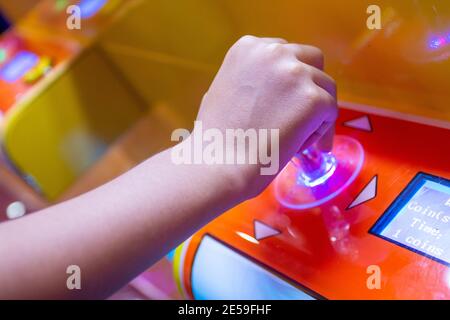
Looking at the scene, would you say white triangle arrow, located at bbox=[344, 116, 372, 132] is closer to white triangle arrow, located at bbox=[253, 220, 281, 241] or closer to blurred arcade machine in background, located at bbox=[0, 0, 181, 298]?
white triangle arrow, located at bbox=[253, 220, 281, 241]

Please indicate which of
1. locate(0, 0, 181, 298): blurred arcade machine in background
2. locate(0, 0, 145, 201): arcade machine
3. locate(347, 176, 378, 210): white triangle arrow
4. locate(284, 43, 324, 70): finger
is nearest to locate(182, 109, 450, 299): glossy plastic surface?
locate(347, 176, 378, 210): white triangle arrow

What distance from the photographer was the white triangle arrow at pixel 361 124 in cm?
50

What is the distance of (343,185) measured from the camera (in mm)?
468

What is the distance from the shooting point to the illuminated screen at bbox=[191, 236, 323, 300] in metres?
0.44

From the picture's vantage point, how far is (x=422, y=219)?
41cm

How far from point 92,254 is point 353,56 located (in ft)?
1.08

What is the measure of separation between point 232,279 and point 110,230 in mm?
165

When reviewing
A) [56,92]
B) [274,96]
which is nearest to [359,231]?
[274,96]

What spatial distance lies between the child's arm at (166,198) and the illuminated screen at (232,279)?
9 centimetres

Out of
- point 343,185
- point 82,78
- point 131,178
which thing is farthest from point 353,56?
point 82,78

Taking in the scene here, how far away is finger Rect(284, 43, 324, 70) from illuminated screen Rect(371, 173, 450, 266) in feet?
0.43

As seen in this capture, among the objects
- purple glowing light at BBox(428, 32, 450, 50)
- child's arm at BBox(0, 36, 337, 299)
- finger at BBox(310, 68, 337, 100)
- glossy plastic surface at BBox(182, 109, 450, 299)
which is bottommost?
glossy plastic surface at BBox(182, 109, 450, 299)

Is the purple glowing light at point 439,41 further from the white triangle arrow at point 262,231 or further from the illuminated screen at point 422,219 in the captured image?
the white triangle arrow at point 262,231

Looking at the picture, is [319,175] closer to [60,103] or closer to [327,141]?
[327,141]
